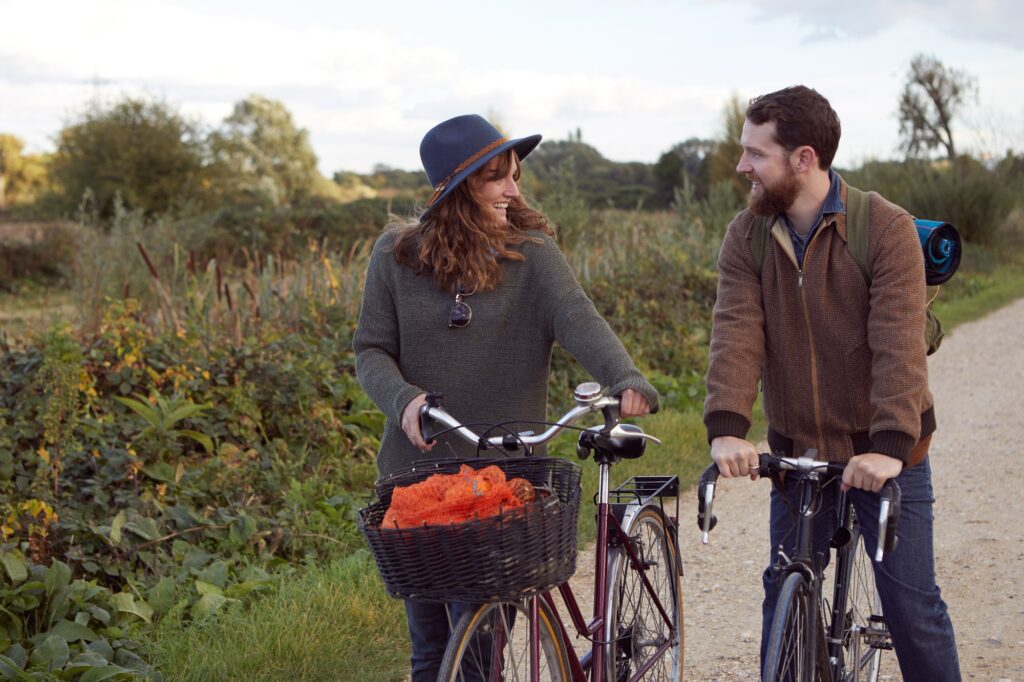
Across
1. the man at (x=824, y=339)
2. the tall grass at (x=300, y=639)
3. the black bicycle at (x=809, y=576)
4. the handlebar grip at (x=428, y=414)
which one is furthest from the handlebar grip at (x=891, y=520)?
the tall grass at (x=300, y=639)

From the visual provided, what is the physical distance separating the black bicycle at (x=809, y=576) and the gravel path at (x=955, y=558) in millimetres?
1215

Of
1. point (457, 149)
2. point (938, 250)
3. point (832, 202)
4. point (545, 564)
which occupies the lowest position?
point (545, 564)

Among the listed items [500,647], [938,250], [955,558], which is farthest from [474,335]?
[955,558]

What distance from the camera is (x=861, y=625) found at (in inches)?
134

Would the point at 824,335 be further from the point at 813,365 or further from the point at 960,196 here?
the point at 960,196

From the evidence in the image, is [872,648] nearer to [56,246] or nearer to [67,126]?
[56,246]

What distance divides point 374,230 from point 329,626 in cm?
2048

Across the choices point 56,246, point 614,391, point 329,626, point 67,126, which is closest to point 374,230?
point 56,246

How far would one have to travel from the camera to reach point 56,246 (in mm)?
23375

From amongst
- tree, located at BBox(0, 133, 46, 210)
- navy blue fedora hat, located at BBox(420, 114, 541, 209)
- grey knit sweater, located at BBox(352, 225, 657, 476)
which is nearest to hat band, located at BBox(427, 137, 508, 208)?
navy blue fedora hat, located at BBox(420, 114, 541, 209)

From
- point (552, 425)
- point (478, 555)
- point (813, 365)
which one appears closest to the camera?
point (478, 555)

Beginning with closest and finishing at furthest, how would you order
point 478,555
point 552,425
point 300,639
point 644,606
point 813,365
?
point 478,555, point 552,425, point 813,365, point 644,606, point 300,639

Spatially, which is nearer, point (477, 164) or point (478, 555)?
point (478, 555)

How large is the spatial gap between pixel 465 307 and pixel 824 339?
0.99 meters
